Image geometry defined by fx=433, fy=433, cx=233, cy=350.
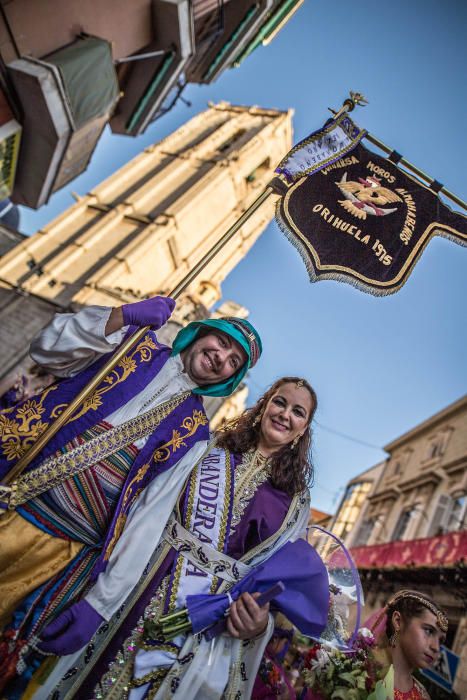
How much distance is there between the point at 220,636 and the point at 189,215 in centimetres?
2314

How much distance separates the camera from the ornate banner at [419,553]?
35.9 feet

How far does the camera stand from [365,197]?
162 inches

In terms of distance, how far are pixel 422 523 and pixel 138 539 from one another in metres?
16.0

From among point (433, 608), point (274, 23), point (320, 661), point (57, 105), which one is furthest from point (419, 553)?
point (274, 23)

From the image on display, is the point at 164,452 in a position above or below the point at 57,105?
below

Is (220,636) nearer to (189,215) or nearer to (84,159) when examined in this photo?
(84,159)

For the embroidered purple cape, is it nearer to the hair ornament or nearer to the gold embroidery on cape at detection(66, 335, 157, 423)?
the gold embroidery on cape at detection(66, 335, 157, 423)

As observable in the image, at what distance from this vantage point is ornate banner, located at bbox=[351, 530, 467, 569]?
10.9 meters

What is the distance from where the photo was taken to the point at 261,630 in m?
2.31

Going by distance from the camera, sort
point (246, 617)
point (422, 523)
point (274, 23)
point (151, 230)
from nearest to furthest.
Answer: point (246, 617) → point (422, 523) → point (274, 23) → point (151, 230)

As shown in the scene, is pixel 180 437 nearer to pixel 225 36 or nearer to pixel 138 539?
pixel 138 539

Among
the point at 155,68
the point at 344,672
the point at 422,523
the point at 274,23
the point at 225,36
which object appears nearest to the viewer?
the point at 344,672

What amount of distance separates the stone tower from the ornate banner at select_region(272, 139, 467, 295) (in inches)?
540

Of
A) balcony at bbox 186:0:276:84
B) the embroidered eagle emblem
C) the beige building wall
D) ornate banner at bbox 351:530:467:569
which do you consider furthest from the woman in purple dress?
balcony at bbox 186:0:276:84
